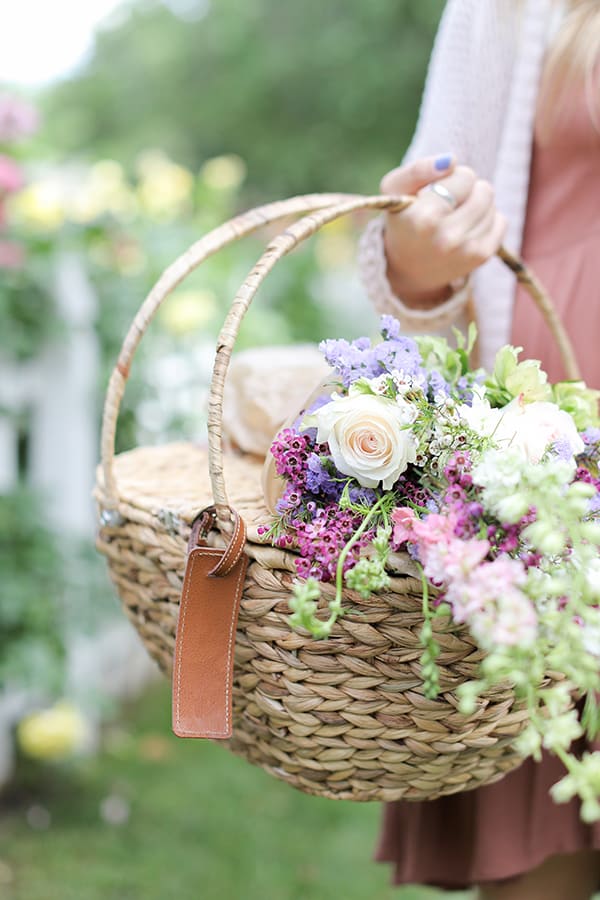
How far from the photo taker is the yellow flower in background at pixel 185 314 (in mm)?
2691

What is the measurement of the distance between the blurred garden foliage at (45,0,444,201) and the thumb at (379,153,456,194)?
10.3 metres

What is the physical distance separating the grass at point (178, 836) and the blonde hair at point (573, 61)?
1787 mm

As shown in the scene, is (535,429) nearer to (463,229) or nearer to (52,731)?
(463,229)

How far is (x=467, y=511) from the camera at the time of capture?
2.39ft

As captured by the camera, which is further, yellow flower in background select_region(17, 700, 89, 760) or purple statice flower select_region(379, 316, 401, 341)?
yellow flower in background select_region(17, 700, 89, 760)

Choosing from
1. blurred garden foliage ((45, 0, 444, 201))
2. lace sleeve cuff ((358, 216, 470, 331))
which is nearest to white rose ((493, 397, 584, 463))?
lace sleeve cuff ((358, 216, 470, 331))

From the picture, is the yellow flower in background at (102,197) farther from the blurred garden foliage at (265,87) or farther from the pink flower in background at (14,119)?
the blurred garden foliage at (265,87)

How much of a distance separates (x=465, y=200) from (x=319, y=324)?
9.90ft

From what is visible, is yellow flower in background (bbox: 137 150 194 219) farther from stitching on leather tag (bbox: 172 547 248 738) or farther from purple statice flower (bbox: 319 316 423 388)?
stitching on leather tag (bbox: 172 547 248 738)

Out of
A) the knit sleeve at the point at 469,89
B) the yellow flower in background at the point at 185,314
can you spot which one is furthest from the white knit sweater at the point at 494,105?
the yellow flower in background at the point at 185,314

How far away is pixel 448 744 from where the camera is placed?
0.88 meters

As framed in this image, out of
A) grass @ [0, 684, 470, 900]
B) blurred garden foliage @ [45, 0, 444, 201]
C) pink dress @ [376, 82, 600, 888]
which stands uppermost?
blurred garden foliage @ [45, 0, 444, 201]

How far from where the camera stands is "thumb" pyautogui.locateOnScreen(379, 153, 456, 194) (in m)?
1.07

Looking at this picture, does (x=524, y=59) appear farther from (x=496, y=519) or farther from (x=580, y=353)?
(x=496, y=519)
